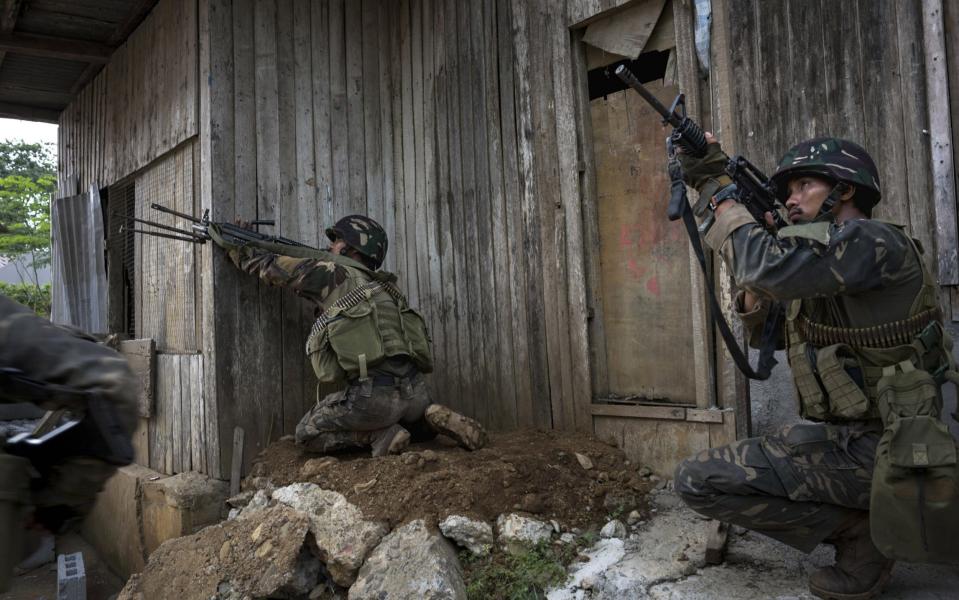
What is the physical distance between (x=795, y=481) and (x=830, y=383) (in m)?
0.37

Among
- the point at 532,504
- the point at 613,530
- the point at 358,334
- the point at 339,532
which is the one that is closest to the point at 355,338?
the point at 358,334

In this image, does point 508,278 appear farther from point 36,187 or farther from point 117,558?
point 36,187

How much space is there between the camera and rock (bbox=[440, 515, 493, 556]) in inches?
132

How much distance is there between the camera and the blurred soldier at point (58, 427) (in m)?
1.61

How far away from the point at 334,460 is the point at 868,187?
3106 mm

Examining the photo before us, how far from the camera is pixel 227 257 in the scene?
468 centimetres

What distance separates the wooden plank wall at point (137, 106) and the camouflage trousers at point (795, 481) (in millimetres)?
4002

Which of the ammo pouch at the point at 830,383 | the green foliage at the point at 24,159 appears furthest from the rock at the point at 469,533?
the green foliage at the point at 24,159

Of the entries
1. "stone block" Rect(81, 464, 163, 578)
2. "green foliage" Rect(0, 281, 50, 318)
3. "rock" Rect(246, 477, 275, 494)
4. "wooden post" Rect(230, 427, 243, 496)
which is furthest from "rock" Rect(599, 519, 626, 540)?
"green foliage" Rect(0, 281, 50, 318)

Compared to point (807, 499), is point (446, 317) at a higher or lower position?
higher

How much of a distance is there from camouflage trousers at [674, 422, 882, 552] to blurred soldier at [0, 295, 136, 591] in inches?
77.6

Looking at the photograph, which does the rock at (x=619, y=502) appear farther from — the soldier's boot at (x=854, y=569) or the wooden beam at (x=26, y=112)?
the wooden beam at (x=26, y=112)

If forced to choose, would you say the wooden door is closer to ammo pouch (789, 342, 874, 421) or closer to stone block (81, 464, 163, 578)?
ammo pouch (789, 342, 874, 421)

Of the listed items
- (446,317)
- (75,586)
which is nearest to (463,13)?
(446,317)
